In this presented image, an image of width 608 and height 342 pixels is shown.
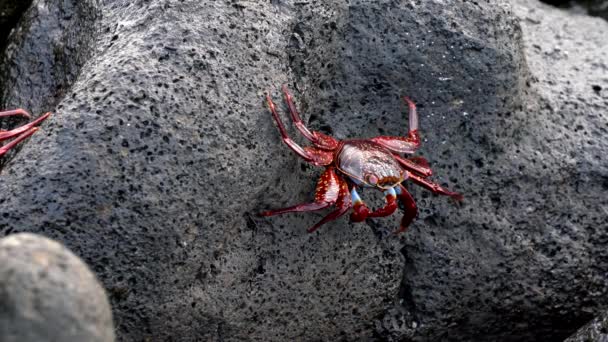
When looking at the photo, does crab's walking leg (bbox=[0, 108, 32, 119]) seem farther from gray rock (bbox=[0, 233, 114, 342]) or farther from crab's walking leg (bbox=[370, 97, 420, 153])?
crab's walking leg (bbox=[370, 97, 420, 153])

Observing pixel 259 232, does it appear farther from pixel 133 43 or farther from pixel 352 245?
pixel 133 43

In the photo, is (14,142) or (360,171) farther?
(360,171)

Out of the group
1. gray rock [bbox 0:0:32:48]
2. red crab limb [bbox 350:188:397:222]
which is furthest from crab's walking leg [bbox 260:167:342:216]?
gray rock [bbox 0:0:32:48]

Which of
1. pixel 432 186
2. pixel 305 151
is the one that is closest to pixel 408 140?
pixel 432 186

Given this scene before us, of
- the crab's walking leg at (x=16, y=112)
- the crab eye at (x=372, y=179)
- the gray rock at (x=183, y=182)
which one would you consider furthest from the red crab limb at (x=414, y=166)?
the crab's walking leg at (x=16, y=112)

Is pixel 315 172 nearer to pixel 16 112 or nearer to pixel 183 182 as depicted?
pixel 183 182

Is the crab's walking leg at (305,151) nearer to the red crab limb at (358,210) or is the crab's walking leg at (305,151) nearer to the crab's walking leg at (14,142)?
the red crab limb at (358,210)

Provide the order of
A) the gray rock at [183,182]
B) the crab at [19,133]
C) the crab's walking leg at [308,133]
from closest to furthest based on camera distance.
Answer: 1. the gray rock at [183,182]
2. the crab at [19,133]
3. the crab's walking leg at [308,133]
